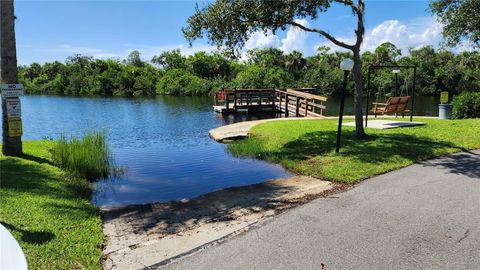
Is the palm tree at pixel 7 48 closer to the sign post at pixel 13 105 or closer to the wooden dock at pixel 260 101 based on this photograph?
the sign post at pixel 13 105

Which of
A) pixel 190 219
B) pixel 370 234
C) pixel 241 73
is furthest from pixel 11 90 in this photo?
pixel 241 73

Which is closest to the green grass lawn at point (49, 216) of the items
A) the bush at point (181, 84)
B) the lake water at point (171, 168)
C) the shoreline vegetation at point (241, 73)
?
the lake water at point (171, 168)

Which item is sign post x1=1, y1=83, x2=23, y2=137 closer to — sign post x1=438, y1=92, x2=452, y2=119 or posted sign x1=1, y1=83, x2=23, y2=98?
posted sign x1=1, y1=83, x2=23, y2=98

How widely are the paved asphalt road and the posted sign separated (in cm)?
Answer: 639

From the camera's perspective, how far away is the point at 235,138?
46.9 feet

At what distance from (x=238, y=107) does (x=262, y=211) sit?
64.9 ft

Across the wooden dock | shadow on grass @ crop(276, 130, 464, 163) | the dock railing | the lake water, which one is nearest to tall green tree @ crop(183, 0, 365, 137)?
shadow on grass @ crop(276, 130, 464, 163)

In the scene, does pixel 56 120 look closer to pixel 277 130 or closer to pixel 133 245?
pixel 277 130

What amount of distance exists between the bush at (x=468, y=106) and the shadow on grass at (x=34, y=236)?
1541 centimetres

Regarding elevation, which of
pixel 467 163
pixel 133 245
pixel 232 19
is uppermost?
pixel 232 19

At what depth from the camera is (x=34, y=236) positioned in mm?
4699

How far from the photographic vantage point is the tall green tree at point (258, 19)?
9938 millimetres

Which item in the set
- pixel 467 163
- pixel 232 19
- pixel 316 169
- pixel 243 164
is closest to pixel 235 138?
pixel 243 164

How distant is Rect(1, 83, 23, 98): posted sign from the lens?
8.51 metres
